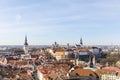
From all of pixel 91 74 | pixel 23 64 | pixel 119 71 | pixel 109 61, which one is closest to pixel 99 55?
pixel 109 61

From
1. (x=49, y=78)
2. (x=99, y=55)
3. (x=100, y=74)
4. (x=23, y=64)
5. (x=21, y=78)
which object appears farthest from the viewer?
(x=99, y=55)

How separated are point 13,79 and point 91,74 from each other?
34.5 feet

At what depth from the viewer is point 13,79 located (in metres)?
44.5

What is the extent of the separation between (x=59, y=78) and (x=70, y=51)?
199 feet

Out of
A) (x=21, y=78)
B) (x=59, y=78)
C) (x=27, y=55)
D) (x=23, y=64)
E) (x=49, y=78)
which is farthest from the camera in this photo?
(x=27, y=55)

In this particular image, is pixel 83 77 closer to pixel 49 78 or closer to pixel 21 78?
pixel 49 78

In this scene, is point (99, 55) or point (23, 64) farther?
point (99, 55)

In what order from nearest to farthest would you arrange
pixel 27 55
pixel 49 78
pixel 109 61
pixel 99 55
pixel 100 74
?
pixel 49 78
pixel 100 74
pixel 109 61
pixel 27 55
pixel 99 55

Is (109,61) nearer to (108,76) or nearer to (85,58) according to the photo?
(85,58)

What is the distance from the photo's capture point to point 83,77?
140 feet

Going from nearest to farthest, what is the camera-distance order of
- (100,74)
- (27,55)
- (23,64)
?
(100,74)
(23,64)
(27,55)

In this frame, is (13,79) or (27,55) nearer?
(13,79)

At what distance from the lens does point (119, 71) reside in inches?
2039

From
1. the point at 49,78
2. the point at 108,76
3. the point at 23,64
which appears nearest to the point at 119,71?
the point at 108,76
